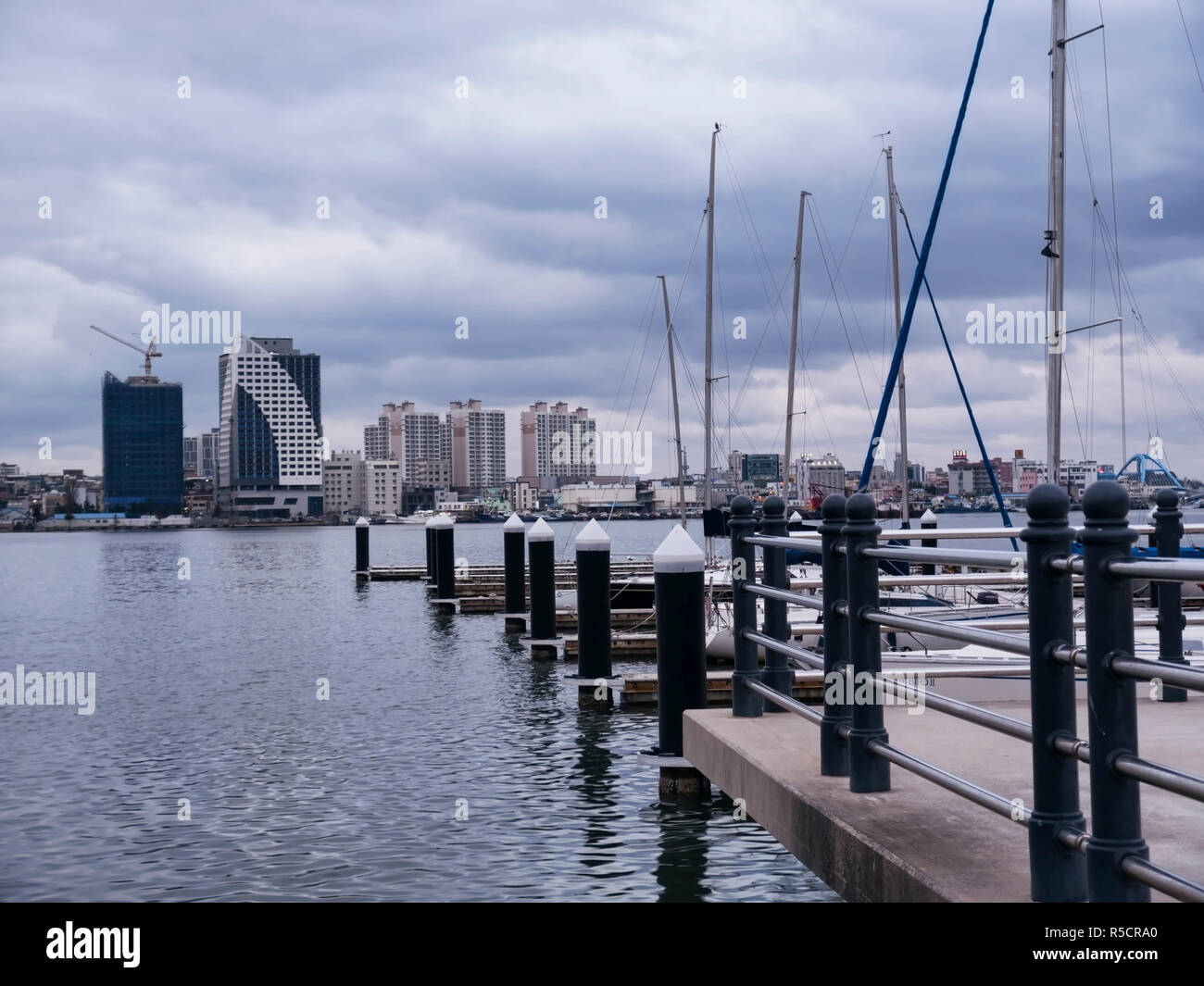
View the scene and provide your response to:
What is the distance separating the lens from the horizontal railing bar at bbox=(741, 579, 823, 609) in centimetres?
618

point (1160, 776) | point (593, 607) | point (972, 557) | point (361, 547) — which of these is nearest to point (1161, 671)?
point (1160, 776)

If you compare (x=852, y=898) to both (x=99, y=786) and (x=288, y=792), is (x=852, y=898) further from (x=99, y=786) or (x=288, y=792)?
(x=99, y=786)

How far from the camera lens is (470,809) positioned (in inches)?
413

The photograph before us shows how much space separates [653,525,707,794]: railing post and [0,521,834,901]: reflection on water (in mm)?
873

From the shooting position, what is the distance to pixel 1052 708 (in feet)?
12.3

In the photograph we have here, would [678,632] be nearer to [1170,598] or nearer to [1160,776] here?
[1170,598]

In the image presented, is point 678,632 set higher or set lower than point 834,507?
lower

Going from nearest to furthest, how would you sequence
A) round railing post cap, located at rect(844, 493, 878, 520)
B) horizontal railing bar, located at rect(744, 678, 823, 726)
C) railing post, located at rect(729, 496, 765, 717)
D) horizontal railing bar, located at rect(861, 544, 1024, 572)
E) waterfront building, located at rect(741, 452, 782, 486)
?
1. horizontal railing bar, located at rect(861, 544, 1024, 572)
2. round railing post cap, located at rect(844, 493, 878, 520)
3. horizontal railing bar, located at rect(744, 678, 823, 726)
4. railing post, located at rect(729, 496, 765, 717)
5. waterfront building, located at rect(741, 452, 782, 486)

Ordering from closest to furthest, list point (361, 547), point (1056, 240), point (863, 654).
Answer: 1. point (863, 654)
2. point (1056, 240)
3. point (361, 547)

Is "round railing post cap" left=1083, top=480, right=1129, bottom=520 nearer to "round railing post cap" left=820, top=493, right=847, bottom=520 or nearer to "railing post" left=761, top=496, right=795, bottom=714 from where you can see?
"round railing post cap" left=820, top=493, right=847, bottom=520

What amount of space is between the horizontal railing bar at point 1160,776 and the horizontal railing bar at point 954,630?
1.62ft

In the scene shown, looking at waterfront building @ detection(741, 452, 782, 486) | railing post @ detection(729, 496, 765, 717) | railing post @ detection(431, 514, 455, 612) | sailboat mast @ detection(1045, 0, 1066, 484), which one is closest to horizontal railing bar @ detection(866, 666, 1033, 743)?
railing post @ detection(729, 496, 765, 717)

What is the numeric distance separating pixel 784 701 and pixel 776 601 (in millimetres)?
572
